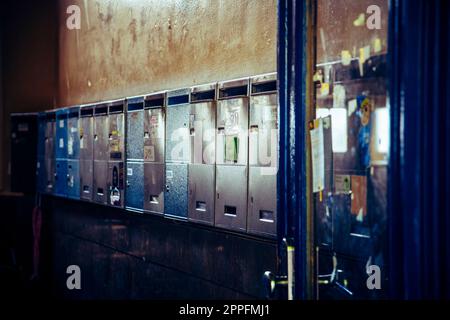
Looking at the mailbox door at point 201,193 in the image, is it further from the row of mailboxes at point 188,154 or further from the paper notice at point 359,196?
the paper notice at point 359,196

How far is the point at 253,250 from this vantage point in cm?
446

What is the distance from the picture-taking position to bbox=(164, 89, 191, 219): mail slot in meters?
5.06

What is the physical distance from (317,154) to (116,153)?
13.3 ft

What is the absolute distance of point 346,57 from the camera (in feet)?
9.40

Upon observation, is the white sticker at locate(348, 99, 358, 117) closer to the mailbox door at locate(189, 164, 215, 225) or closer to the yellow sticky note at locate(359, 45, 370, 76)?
the yellow sticky note at locate(359, 45, 370, 76)

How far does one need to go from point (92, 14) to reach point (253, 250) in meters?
3.65

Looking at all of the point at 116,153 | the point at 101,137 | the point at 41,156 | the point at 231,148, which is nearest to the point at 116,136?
the point at 116,153

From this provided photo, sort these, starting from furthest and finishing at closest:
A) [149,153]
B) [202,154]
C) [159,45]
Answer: [159,45], [149,153], [202,154]

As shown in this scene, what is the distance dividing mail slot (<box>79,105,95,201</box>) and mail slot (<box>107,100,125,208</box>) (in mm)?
458

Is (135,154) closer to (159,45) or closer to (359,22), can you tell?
(159,45)

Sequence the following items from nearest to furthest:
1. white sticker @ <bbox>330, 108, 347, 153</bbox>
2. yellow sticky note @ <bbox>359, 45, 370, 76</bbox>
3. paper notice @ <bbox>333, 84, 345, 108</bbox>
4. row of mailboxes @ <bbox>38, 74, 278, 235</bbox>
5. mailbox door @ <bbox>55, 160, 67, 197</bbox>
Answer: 1. yellow sticky note @ <bbox>359, 45, 370, 76</bbox>
2. white sticker @ <bbox>330, 108, 347, 153</bbox>
3. paper notice @ <bbox>333, 84, 345, 108</bbox>
4. row of mailboxes @ <bbox>38, 74, 278, 235</bbox>
5. mailbox door @ <bbox>55, 160, 67, 197</bbox>

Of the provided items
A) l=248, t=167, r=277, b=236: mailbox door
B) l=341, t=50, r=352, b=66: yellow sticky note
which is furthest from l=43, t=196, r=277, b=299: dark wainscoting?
l=341, t=50, r=352, b=66: yellow sticky note

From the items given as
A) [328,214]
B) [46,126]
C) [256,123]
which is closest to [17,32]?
[46,126]

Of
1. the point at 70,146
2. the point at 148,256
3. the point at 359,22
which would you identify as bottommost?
the point at 148,256
